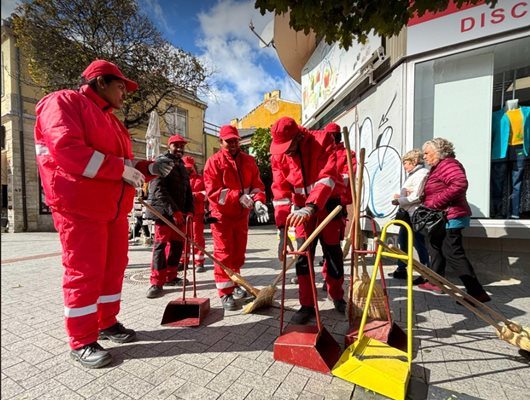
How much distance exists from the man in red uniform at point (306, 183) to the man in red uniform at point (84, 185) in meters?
1.30

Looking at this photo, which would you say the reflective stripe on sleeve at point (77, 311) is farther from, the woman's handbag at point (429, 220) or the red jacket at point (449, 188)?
the red jacket at point (449, 188)

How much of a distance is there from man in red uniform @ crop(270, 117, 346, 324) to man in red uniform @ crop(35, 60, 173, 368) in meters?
1.30

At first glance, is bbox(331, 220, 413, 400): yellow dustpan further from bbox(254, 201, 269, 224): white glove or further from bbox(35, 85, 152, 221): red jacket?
bbox(35, 85, 152, 221): red jacket

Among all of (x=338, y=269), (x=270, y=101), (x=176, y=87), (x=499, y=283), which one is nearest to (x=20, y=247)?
(x=176, y=87)

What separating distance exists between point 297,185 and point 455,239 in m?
2.16

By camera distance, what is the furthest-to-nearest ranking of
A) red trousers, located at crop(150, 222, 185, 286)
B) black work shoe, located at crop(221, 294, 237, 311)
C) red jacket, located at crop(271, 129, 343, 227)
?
red trousers, located at crop(150, 222, 185, 286), black work shoe, located at crop(221, 294, 237, 311), red jacket, located at crop(271, 129, 343, 227)

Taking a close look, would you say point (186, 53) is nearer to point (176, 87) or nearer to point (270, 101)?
point (176, 87)

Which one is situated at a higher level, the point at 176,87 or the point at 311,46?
the point at 311,46

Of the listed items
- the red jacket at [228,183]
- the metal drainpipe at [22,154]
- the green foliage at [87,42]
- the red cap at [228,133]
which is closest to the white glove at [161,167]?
the red jacket at [228,183]

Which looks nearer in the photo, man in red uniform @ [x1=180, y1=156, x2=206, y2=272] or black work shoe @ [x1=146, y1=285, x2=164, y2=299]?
black work shoe @ [x1=146, y1=285, x2=164, y2=299]

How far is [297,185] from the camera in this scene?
308 cm

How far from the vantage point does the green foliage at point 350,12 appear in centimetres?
195

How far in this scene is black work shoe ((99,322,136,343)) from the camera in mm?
2695

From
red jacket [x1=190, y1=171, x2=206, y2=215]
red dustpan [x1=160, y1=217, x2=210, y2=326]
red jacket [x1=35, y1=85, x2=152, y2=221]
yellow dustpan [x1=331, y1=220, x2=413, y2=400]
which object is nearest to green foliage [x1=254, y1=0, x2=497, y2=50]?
yellow dustpan [x1=331, y1=220, x2=413, y2=400]
